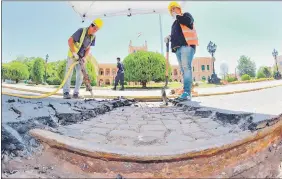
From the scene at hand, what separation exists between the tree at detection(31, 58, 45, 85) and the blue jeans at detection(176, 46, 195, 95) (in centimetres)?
70

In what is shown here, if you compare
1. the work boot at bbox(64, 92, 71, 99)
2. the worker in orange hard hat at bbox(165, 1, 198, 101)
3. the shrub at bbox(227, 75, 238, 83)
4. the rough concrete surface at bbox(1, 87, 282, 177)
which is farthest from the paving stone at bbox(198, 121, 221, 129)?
the work boot at bbox(64, 92, 71, 99)

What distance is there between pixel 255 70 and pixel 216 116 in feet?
0.72

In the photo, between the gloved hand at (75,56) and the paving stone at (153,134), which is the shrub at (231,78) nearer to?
the paving stone at (153,134)

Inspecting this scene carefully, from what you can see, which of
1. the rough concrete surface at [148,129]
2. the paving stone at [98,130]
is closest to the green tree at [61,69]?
the rough concrete surface at [148,129]

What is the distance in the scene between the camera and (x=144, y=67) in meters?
1.27

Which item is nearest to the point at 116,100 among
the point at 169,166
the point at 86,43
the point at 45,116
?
the point at 86,43

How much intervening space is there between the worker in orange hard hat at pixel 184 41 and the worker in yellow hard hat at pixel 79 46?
0.38m

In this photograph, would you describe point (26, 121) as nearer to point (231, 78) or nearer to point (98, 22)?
point (98, 22)

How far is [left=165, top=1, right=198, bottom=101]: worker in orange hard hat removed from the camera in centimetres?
103

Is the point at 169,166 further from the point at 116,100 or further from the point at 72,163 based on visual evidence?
the point at 116,100

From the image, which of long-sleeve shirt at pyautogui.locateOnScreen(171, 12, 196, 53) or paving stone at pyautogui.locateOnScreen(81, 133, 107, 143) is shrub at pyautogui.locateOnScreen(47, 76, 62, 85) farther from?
long-sleeve shirt at pyautogui.locateOnScreen(171, 12, 196, 53)

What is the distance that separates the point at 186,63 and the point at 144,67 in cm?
25

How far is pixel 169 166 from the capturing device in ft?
1.38

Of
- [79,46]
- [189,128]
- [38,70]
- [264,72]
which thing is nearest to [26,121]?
[38,70]
